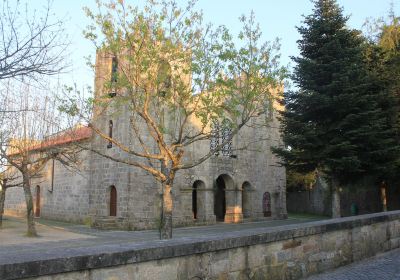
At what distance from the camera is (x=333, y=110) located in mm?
18844

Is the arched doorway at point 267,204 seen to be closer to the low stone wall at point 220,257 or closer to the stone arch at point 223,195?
the stone arch at point 223,195

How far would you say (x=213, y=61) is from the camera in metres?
13.3

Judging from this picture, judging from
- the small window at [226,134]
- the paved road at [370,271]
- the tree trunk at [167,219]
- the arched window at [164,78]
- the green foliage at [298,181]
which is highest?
the arched window at [164,78]

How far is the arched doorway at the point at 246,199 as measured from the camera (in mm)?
28344

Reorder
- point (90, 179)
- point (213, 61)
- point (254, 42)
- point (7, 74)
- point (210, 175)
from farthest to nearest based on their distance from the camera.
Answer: point (210, 175)
point (90, 179)
point (254, 42)
point (213, 61)
point (7, 74)

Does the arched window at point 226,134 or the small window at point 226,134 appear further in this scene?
the arched window at point 226,134

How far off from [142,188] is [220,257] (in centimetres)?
1634

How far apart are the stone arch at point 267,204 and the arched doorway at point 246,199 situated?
1.48 m

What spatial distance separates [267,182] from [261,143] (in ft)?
9.50

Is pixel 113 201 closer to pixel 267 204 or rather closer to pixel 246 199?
pixel 246 199

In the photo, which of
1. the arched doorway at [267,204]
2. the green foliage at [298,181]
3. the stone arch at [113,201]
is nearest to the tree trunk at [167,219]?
the stone arch at [113,201]

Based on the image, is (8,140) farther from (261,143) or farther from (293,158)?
(261,143)

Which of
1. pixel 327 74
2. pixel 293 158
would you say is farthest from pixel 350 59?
pixel 293 158

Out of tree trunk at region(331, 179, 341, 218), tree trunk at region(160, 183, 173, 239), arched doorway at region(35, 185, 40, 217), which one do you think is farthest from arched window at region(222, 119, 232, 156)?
arched doorway at region(35, 185, 40, 217)
